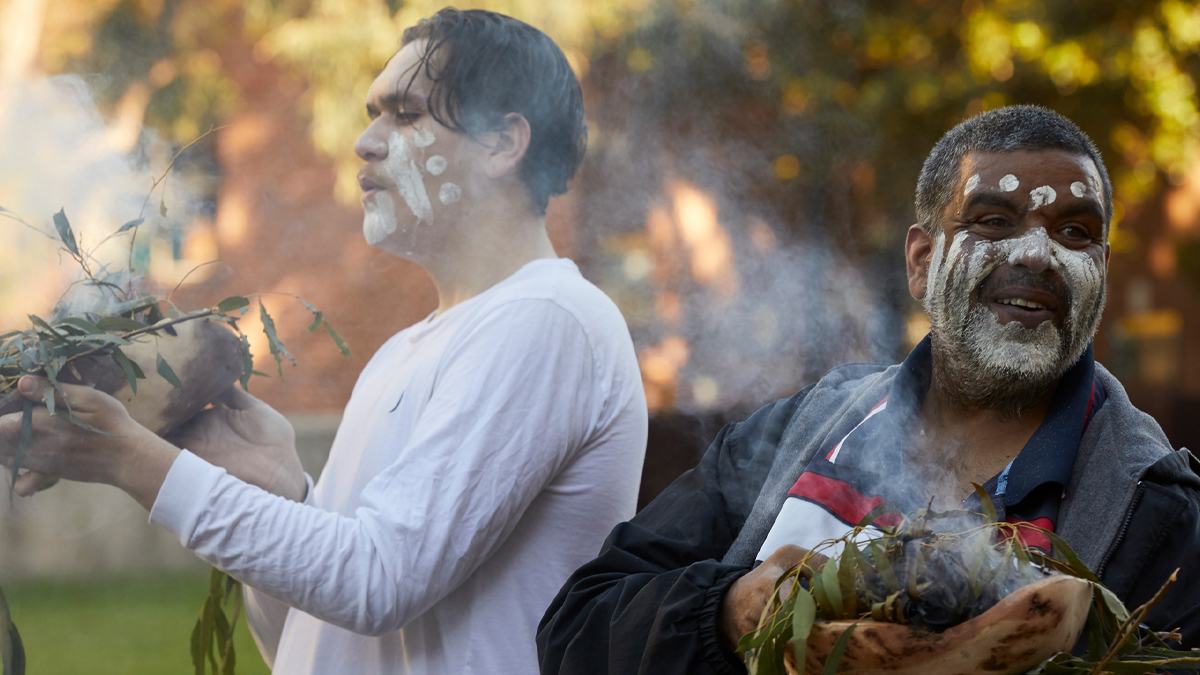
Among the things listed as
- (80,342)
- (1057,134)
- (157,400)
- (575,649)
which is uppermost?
(1057,134)

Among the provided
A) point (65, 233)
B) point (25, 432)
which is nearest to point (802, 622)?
point (25, 432)

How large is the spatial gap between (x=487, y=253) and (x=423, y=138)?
26 centimetres

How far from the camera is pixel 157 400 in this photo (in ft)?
5.74

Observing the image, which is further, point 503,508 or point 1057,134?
point 503,508

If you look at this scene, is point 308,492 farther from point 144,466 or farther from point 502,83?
point 502,83

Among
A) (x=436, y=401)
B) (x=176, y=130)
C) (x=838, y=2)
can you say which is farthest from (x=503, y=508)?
(x=838, y=2)

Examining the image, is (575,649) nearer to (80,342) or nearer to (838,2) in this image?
(80,342)

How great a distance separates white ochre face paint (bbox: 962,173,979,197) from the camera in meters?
1.49

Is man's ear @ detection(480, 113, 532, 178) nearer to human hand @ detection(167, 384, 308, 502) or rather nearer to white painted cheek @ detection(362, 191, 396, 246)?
white painted cheek @ detection(362, 191, 396, 246)

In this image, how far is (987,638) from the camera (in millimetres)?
963

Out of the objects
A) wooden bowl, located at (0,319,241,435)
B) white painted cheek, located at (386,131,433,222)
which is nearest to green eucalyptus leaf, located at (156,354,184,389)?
wooden bowl, located at (0,319,241,435)

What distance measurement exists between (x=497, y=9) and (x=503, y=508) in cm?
155

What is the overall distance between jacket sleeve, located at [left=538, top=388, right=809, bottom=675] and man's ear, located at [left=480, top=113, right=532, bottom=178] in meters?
0.70

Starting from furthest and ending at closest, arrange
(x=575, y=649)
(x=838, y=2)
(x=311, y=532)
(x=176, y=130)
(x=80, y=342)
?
(x=838, y=2) → (x=176, y=130) → (x=80, y=342) → (x=311, y=532) → (x=575, y=649)
